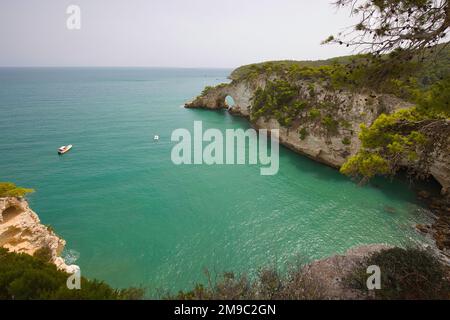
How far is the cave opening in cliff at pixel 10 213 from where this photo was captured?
12633 mm

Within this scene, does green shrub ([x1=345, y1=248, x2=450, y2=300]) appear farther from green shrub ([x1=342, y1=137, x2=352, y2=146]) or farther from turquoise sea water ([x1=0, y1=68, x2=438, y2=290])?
green shrub ([x1=342, y1=137, x2=352, y2=146])

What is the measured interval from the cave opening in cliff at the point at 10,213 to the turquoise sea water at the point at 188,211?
291 cm

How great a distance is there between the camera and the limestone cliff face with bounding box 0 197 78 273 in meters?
11.7

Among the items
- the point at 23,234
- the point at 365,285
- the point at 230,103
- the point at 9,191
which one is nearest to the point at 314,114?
the point at 365,285

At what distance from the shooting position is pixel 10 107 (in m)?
52.7

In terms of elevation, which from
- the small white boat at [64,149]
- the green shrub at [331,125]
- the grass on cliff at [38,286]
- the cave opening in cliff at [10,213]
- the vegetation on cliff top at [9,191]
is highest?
the green shrub at [331,125]

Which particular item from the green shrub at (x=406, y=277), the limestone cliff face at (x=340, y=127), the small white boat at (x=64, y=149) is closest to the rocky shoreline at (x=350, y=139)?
the limestone cliff face at (x=340, y=127)

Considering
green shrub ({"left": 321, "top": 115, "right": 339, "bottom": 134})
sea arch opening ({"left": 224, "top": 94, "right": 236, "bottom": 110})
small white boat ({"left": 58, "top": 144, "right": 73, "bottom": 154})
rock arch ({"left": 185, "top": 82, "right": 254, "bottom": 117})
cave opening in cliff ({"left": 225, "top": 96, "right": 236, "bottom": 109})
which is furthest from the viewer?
cave opening in cliff ({"left": 225, "top": 96, "right": 236, "bottom": 109})

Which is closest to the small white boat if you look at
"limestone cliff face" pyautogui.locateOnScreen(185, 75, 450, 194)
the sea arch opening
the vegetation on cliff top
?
the vegetation on cliff top

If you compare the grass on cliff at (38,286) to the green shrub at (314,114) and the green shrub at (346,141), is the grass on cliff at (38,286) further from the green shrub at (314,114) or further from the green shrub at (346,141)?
the green shrub at (314,114)

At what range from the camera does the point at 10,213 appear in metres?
13.1

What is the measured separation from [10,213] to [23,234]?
1.92 meters

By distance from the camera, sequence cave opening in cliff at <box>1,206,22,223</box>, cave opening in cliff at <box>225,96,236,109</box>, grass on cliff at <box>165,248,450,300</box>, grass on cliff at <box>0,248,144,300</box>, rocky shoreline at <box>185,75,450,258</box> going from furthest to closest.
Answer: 1. cave opening in cliff at <box>225,96,236,109</box>
2. rocky shoreline at <box>185,75,450,258</box>
3. cave opening in cliff at <box>1,206,22,223</box>
4. grass on cliff at <box>165,248,450,300</box>
5. grass on cliff at <box>0,248,144,300</box>
